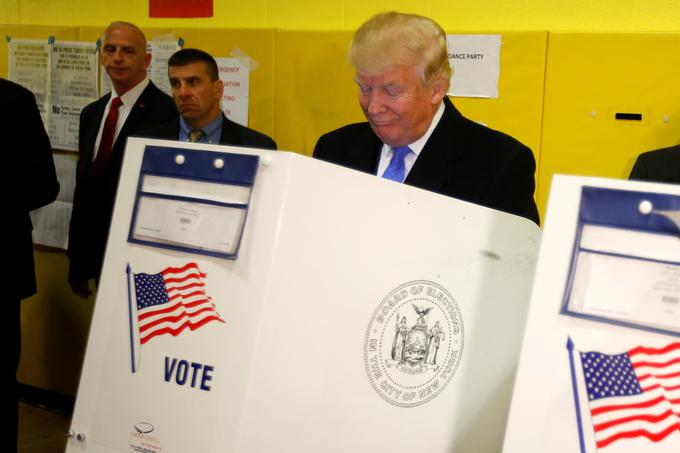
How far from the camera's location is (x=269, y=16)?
2.92 metres

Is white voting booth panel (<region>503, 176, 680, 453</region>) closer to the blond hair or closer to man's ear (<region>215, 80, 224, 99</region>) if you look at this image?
the blond hair

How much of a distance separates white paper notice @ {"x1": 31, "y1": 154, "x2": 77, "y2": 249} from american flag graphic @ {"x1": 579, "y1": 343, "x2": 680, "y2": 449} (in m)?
3.12

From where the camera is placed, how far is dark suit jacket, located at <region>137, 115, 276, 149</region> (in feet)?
8.61

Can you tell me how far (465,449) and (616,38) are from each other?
1703mm

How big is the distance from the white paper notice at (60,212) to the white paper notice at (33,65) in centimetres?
24

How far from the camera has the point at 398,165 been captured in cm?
146

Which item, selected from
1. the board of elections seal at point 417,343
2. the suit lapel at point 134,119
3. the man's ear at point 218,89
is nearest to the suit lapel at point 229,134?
the man's ear at point 218,89

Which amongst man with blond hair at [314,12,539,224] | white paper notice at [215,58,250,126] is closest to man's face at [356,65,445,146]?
man with blond hair at [314,12,539,224]

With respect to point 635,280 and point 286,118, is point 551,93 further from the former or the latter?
point 635,280

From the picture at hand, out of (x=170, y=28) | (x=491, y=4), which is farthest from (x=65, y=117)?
(x=491, y=4)

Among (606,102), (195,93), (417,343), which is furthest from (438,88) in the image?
(195,93)

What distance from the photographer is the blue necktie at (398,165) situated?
145cm

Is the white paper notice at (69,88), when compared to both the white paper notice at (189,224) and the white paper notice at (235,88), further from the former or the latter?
the white paper notice at (189,224)

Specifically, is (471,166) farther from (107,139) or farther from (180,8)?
(180,8)
